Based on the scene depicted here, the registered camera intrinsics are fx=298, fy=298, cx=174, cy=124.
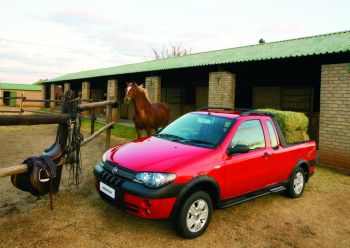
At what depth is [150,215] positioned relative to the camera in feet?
11.7

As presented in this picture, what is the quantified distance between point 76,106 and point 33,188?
54.8 inches

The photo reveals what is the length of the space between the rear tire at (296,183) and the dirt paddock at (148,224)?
0.14 metres

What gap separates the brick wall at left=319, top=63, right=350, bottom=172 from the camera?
848cm

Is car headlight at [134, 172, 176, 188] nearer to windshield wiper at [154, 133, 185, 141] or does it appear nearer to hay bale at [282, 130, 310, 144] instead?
windshield wiper at [154, 133, 185, 141]

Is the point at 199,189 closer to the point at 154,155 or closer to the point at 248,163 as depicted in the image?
the point at 154,155

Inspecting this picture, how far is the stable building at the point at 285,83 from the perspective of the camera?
868 cm

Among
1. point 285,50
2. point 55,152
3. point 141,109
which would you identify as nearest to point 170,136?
point 55,152

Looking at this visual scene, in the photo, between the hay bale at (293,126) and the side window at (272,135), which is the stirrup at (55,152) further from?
the hay bale at (293,126)

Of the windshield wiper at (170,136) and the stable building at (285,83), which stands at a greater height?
the stable building at (285,83)

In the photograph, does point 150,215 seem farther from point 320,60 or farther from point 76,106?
point 320,60

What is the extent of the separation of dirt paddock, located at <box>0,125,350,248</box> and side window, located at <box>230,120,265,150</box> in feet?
3.74

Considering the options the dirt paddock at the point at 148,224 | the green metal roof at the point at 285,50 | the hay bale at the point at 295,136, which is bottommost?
the dirt paddock at the point at 148,224

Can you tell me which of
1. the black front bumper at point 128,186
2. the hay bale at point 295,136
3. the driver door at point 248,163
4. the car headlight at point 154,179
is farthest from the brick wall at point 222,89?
the car headlight at point 154,179

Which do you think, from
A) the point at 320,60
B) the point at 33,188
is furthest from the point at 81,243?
the point at 320,60
